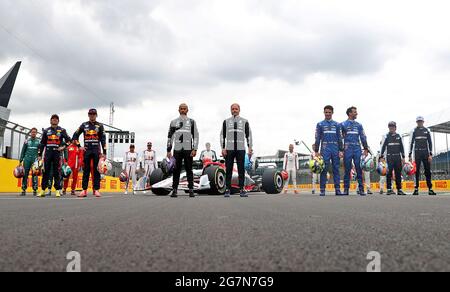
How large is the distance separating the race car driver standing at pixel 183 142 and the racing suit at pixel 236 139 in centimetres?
65

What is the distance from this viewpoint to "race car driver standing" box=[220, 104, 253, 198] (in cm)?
784

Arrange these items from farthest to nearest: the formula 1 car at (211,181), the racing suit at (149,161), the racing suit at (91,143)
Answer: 1. the racing suit at (149,161)
2. the formula 1 car at (211,181)
3. the racing suit at (91,143)

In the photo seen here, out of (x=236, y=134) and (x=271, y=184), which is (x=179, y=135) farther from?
(x=271, y=184)

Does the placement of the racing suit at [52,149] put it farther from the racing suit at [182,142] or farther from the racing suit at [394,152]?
the racing suit at [394,152]

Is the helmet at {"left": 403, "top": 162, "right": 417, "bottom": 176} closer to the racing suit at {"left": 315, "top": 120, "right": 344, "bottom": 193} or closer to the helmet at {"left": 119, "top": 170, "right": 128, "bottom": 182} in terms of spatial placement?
the racing suit at {"left": 315, "top": 120, "right": 344, "bottom": 193}

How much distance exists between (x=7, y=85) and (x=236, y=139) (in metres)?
40.6

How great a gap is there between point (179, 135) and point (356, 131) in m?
4.02

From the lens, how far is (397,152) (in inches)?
394

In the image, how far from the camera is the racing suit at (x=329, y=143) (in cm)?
855

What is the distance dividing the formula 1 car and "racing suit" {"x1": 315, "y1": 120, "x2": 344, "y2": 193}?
90.2 inches

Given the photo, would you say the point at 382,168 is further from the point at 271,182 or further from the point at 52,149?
the point at 52,149

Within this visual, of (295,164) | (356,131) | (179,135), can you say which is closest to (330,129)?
(356,131)

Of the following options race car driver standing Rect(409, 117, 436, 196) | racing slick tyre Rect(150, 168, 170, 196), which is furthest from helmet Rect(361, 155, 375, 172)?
racing slick tyre Rect(150, 168, 170, 196)
